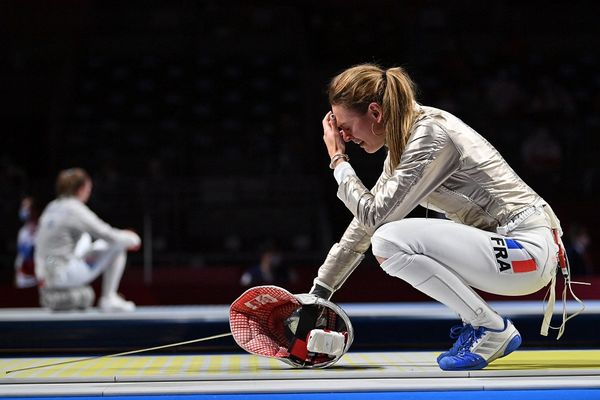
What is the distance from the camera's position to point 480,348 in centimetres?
207

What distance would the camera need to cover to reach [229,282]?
20.1 feet

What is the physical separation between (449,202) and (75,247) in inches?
124

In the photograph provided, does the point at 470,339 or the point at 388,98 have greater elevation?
the point at 388,98

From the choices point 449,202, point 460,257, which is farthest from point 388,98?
point 460,257

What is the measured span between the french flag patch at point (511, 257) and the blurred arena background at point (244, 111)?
3.73 meters

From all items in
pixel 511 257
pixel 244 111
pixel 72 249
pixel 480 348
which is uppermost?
pixel 244 111

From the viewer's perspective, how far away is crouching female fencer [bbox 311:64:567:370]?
2064 mm

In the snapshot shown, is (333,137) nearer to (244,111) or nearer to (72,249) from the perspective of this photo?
(72,249)

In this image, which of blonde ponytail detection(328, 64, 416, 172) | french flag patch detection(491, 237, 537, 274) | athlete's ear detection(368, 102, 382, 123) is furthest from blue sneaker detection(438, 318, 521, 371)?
athlete's ear detection(368, 102, 382, 123)

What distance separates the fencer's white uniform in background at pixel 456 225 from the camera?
6.76 ft

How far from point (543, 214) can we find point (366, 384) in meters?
0.70

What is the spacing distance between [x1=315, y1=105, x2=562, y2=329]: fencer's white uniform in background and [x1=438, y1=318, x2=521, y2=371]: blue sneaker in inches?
1.0

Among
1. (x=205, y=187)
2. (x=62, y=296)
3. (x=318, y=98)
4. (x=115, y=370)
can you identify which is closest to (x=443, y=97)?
(x=318, y=98)

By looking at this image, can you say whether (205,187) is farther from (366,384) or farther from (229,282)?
(366,384)
